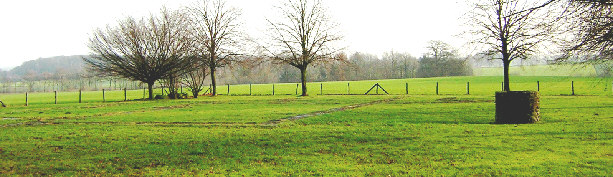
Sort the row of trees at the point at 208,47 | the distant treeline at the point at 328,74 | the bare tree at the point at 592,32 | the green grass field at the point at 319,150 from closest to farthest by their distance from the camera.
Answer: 1. the green grass field at the point at 319,150
2. the bare tree at the point at 592,32
3. the row of trees at the point at 208,47
4. the distant treeline at the point at 328,74

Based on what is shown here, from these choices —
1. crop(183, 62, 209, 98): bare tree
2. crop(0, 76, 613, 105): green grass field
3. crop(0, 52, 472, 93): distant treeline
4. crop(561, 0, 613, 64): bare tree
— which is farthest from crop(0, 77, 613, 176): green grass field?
crop(0, 52, 472, 93): distant treeline

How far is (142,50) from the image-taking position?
115ft

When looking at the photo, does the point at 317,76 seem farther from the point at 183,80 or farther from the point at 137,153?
the point at 137,153

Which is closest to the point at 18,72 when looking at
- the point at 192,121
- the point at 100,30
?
the point at 100,30

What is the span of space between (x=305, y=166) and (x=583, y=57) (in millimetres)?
16626

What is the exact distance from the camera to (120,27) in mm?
34906

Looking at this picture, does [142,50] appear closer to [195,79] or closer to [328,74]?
[195,79]

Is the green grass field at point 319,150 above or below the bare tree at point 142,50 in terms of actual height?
below

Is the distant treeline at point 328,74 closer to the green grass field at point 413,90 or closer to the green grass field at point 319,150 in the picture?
the green grass field at point 413,90

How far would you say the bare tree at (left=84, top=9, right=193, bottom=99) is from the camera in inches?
1351

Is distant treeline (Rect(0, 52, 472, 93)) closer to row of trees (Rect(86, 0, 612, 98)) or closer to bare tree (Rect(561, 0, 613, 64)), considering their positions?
row of trees (Rect(86, 0, 612, 98))

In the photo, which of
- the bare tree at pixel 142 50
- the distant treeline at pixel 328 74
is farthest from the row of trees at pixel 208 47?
the distant treeline at pixel 328 74

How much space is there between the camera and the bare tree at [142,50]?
34312mm

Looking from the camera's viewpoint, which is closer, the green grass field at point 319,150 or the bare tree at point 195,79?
the green grass field at point 319,150
